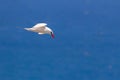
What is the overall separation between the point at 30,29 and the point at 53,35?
32 centimetres

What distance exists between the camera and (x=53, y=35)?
4074 millimetres

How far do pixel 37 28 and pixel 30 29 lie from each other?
0.48 ft

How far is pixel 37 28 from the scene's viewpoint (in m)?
3.79

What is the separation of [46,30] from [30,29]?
0.19 metres

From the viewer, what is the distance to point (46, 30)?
152 inches

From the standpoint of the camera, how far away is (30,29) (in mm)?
3902

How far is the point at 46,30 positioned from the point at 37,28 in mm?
131

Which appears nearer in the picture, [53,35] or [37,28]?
[37,28]

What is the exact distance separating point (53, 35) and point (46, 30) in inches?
8.7

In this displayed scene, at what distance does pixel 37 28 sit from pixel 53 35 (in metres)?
0.34
